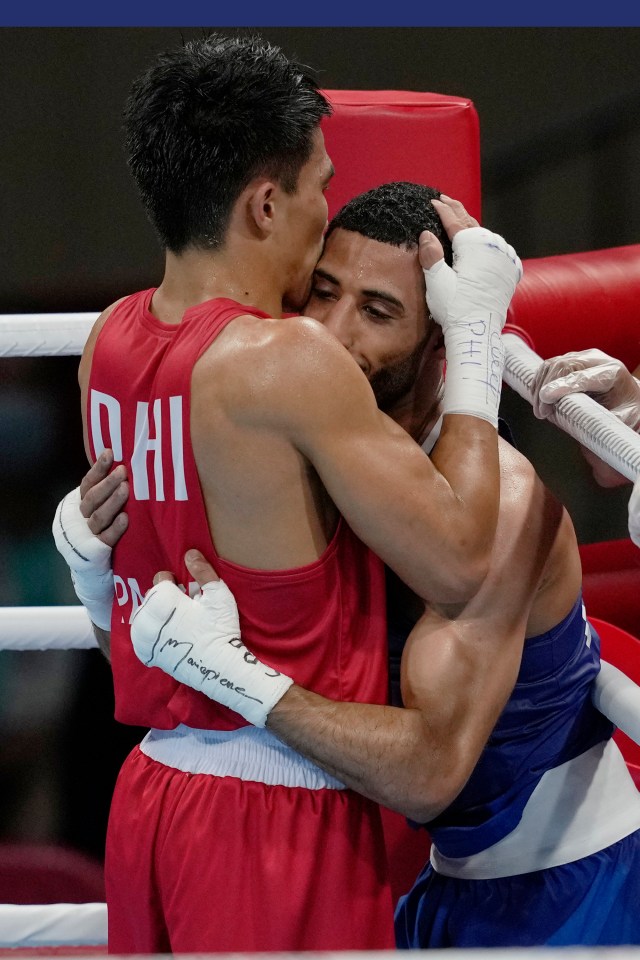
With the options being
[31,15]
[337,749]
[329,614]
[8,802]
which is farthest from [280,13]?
[8,802]

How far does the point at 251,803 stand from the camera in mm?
1297

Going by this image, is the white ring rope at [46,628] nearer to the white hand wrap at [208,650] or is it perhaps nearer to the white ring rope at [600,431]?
the white hand wrap at [208,650]

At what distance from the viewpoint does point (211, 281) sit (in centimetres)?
133

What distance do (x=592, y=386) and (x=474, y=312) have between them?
0.22 metres

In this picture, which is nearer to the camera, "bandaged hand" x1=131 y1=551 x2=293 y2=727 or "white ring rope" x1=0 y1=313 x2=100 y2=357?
"bandaged hand" x1=131 y1=551 x2=293 y2=727

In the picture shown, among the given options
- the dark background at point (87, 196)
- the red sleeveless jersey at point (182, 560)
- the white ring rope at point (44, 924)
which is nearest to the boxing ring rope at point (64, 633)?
the white ring rope at point (44, 924)

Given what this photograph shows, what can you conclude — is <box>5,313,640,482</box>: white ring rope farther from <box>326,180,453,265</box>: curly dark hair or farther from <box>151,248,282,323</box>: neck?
<box>151,248,282,323</box>: neck

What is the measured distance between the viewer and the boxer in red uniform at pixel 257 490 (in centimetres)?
121

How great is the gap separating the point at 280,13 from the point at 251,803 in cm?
136

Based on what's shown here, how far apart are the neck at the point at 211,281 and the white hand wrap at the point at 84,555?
30 centimetres

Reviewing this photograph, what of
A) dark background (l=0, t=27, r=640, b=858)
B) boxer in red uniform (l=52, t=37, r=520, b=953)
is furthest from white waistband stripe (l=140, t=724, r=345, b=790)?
dark background (l=0, t=27, r=640, b=858)

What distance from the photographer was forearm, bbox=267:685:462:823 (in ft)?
4.10

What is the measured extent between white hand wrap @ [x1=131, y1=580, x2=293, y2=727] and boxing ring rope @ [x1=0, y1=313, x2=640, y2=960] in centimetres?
49

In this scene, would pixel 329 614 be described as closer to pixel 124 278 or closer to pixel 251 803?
pixel 251 803
